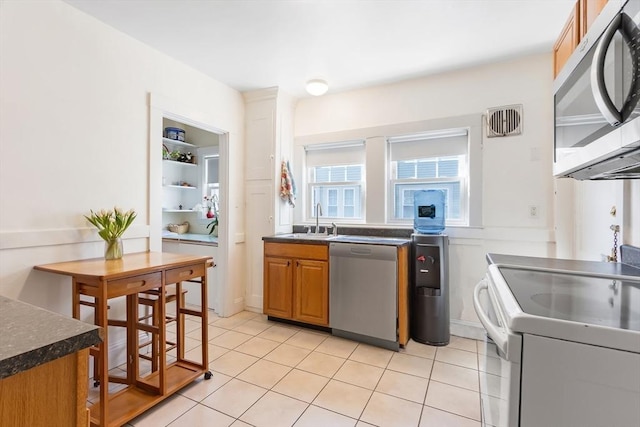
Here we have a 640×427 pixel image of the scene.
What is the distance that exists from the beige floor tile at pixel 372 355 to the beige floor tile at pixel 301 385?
1.39ft

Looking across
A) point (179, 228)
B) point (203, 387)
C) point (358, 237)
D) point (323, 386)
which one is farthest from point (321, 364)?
point (179, 228)

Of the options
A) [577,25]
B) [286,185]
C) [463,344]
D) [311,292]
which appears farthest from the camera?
[286,185]

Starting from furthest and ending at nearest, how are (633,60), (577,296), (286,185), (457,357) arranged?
1. (286,185)
2. (457,357)
3. (577,296)
4. (633,60)

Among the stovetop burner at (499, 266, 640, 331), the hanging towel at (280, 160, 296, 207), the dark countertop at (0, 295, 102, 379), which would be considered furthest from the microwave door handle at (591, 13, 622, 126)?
the hanging towel at (280, 160, 296, 207)

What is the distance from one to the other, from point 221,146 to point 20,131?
171cm

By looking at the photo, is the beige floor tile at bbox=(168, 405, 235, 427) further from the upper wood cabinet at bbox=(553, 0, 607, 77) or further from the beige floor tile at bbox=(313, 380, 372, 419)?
the upper wood cabinet at bbox=(553, 0, 607, 77)

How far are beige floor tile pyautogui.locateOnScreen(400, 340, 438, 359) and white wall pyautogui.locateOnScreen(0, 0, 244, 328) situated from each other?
2416 mm

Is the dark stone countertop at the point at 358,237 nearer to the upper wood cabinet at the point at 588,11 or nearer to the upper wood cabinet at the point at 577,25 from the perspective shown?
the upper wood cabinet at the point at 577,25

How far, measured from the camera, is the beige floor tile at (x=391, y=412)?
165 cm

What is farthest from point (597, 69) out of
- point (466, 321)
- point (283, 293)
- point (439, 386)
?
point (283, 293)

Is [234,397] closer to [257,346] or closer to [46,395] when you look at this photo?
[257,346]

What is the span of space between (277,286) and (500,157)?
2504mm

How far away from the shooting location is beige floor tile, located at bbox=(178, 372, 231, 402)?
1.89m

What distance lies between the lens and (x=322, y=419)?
66.2 inches
